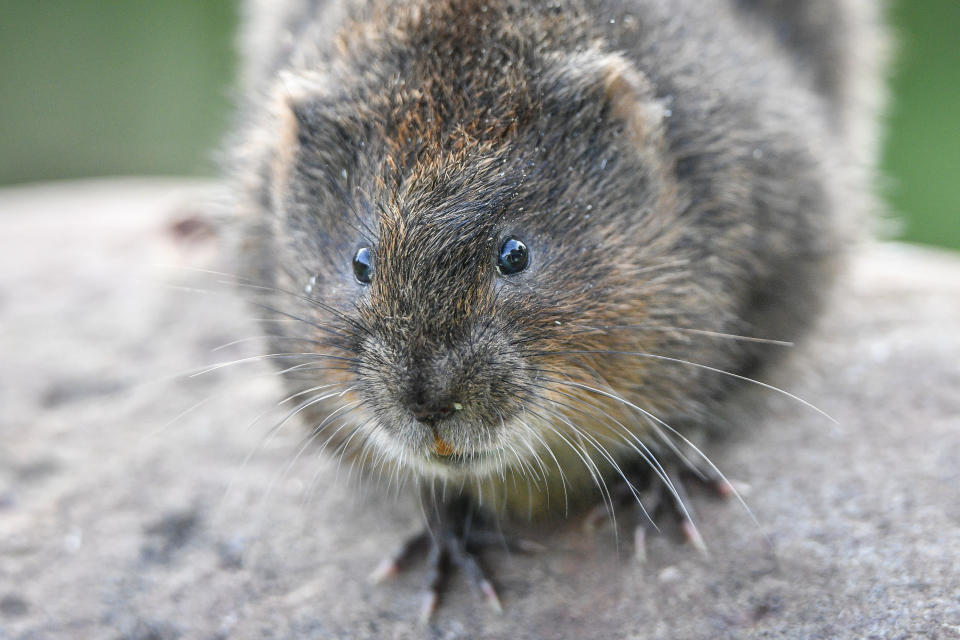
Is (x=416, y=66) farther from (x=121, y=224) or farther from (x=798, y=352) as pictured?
(x=121, y=224)

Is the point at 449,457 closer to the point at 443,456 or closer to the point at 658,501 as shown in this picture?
the point at 443,456

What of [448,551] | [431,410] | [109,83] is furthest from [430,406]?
[109,83]

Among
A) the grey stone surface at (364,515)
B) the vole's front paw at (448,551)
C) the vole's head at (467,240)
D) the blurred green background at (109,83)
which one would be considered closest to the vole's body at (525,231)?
the vole's head at (467,240)

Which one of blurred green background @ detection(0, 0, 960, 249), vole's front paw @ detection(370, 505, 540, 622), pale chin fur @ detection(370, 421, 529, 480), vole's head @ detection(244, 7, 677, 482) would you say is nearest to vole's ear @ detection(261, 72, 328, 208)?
vole's head @ detection(244, 7, 677, 482)

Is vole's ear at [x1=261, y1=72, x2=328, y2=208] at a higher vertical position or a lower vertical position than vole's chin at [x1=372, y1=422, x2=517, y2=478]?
higher

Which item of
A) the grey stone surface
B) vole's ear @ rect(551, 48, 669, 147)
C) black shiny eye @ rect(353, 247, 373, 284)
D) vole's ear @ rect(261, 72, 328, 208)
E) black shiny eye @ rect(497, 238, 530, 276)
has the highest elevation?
vole's ear @ rect(551, 48, 669, 147)

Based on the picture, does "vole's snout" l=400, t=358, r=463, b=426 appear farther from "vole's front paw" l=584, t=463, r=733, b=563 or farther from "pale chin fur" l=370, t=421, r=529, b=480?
"vole's front paw" l=584, t=463, r=733, b=563
